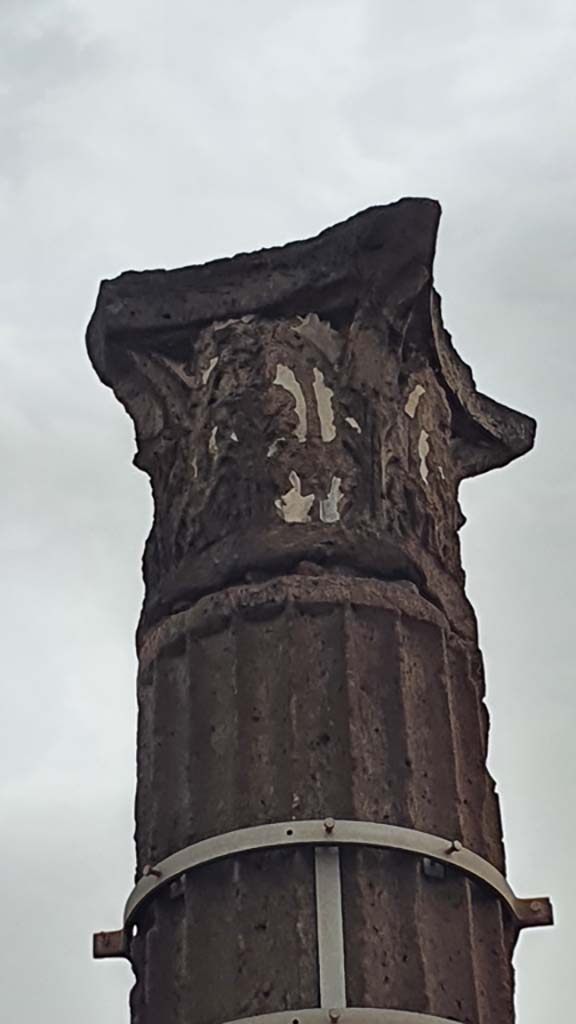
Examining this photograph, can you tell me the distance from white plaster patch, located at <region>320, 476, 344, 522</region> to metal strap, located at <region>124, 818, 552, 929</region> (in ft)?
3.61

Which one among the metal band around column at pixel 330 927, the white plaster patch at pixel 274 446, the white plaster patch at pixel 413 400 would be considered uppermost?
the white plaster patch at pixel 413 400

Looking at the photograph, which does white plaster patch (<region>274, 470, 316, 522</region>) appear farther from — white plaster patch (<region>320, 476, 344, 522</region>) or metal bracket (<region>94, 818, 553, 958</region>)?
metal bracket (<region>94, 818, 553, 958</region>)

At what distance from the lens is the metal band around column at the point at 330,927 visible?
5.09 m

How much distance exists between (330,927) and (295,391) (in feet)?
6.34

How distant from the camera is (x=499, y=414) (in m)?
7.11

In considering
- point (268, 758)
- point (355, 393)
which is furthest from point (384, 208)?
point (268, 758)

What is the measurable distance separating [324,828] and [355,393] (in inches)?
65.3

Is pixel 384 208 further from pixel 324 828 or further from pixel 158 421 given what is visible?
pixel 324 828

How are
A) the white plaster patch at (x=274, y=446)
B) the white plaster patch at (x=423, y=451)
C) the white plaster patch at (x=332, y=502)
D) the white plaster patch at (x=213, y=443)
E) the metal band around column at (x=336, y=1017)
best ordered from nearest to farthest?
the metal band around column at (x=336, y=1017), the white plaster patch at (x=332, y=502), the white plaster patch at (x=274, y=446), the white plaster patch at (x=213, y=443), the white plaster patch at (x=423, y=451)

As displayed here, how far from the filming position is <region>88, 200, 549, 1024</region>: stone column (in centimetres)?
530

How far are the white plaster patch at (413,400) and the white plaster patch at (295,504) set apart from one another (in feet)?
1.98

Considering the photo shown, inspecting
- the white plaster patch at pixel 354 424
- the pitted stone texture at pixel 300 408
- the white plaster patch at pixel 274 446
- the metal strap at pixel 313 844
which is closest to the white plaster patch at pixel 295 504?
the pitted stone texture at pixel 300 408

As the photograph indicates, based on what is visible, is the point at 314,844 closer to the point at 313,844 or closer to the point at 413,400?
the point at 313,844

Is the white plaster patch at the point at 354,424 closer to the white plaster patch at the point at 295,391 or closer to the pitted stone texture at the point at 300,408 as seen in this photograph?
the pitted stone texture at the point at 300,408
